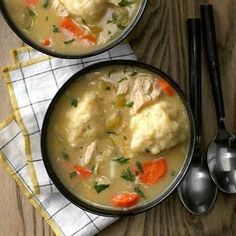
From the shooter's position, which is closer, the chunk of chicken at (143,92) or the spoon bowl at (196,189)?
the chunk of chicken at (143,92)

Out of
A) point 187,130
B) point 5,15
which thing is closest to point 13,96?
point 5,15

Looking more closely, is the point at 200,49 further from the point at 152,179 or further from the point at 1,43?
the point at 1,43

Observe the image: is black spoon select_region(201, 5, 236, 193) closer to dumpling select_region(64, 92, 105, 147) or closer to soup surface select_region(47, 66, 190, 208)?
soup surface select_region(47, 66, 190, 208)

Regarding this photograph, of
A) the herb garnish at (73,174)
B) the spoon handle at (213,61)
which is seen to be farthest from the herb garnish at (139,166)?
the spoon handle at (213,61)

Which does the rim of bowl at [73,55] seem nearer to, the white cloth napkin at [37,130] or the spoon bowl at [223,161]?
the white cloth napkin at [37,130]

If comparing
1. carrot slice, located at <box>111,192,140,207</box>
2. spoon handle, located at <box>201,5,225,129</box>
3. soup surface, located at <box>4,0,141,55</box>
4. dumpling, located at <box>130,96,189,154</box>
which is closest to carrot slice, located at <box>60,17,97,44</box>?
soup surface, located at <box>4,0,141,55</box>
